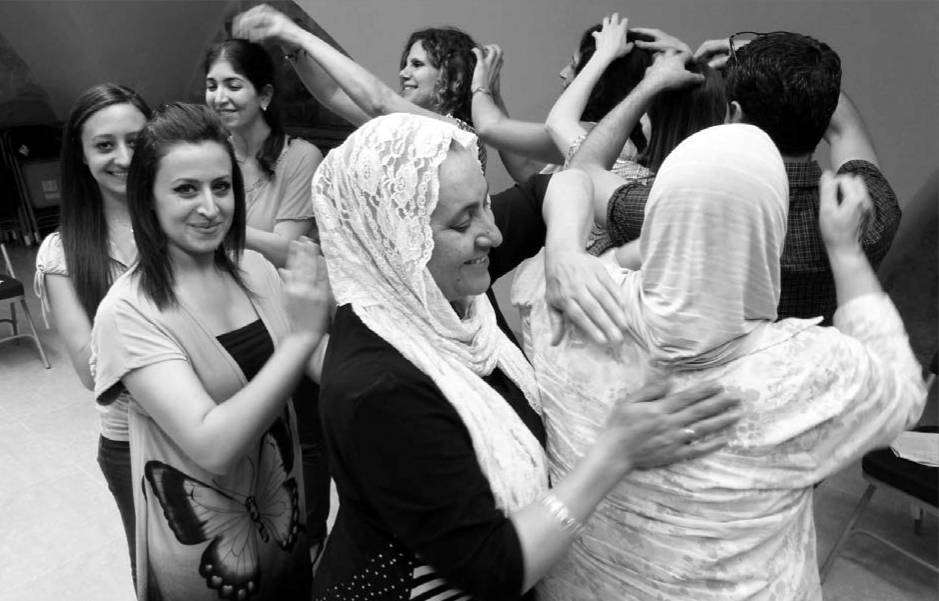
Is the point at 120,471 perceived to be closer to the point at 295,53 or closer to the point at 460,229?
the point at 460,229

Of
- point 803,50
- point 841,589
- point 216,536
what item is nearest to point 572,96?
point 803,50

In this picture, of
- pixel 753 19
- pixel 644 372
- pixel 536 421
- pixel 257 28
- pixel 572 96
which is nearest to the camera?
pixel 644 372

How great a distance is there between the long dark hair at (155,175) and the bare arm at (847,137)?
4.78 feet

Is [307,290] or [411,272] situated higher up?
[411,272]

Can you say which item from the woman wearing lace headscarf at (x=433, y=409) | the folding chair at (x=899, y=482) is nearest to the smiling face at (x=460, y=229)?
the woman wearing lace headscarf at (x=433, y=409)

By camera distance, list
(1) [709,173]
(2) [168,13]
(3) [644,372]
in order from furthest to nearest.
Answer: (2) [168,13] → (3) [644,372] → (1) [709,173]

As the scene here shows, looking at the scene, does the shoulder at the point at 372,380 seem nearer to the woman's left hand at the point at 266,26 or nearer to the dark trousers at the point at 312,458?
the dark trousers at the point at 312,458

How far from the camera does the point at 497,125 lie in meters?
2.37

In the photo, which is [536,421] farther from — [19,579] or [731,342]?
[19,579]

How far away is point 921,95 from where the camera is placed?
9.43 ft

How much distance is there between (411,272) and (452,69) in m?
1.60

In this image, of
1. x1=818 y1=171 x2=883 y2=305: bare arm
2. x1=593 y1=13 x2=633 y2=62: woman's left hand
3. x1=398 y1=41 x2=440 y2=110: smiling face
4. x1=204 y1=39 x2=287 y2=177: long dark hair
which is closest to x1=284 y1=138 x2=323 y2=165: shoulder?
x1=204 y1=39 x2=287 y2=177: long dark hair

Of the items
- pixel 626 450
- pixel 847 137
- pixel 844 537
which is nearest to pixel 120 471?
pixel 626 450

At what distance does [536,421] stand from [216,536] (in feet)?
2.42
